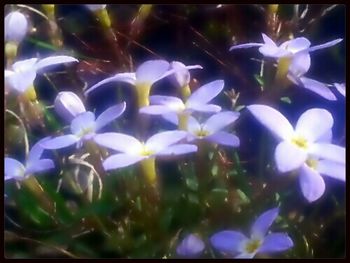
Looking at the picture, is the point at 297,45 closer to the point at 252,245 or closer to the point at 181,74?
the point at 181,74

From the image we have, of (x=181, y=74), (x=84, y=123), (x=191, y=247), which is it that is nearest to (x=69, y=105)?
(x=84, y=123)

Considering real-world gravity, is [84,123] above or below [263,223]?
above

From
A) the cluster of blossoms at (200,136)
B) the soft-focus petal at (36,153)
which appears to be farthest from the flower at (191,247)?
the soft-focus petal at (36,153)

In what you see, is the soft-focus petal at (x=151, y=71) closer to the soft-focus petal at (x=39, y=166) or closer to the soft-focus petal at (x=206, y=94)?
the soft-focus petal at (x=206, y=94)

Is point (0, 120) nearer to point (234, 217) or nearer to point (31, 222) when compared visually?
point (31, 222)

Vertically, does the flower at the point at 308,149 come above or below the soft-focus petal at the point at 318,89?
below
